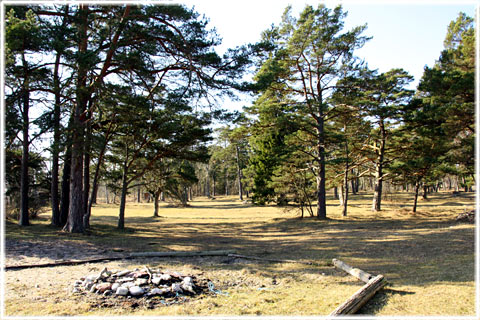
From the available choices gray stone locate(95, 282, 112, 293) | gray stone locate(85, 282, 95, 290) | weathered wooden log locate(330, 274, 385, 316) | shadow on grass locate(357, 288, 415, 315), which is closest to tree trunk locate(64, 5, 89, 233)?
gray stone locate(85, 282, 95, 290)

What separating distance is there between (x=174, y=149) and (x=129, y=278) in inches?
449

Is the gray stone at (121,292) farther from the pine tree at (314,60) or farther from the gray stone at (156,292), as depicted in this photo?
the pine tree at (314,60)

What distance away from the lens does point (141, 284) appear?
5.45 metres

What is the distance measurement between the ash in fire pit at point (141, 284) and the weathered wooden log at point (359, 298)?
2472 millimetres

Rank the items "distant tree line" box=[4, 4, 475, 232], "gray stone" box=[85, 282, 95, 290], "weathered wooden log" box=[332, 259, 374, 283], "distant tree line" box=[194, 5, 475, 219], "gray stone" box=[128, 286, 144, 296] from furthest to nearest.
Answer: "distant tree line" box=[194, 5, 475, 219] < "distant tree line" box=[4, 4, 475, 232] < "weathered wooden log" box=[332, 259, 374, 283] < "gray stone" box=[85, 282, 95, 290] < "gray stone" box=[128, 286, 144, 296]

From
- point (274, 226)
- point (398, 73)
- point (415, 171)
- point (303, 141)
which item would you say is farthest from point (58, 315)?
point (398, 73)

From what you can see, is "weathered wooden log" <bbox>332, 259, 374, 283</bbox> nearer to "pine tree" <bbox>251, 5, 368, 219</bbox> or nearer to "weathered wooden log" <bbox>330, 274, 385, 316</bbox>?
"weathered wooden log" <bbox>330, 274, 385, 316</bbox>

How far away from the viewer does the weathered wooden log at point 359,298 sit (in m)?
4.18

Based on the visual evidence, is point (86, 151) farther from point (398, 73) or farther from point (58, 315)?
point (398, 73)

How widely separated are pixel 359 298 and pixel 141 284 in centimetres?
367

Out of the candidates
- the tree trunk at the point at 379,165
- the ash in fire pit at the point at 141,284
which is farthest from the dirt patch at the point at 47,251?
the tree trunk at the point at 379,165

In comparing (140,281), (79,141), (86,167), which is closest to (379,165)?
(86,167)

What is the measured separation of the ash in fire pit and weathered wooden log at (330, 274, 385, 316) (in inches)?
97.3

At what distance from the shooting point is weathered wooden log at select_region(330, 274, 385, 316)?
165 inches
